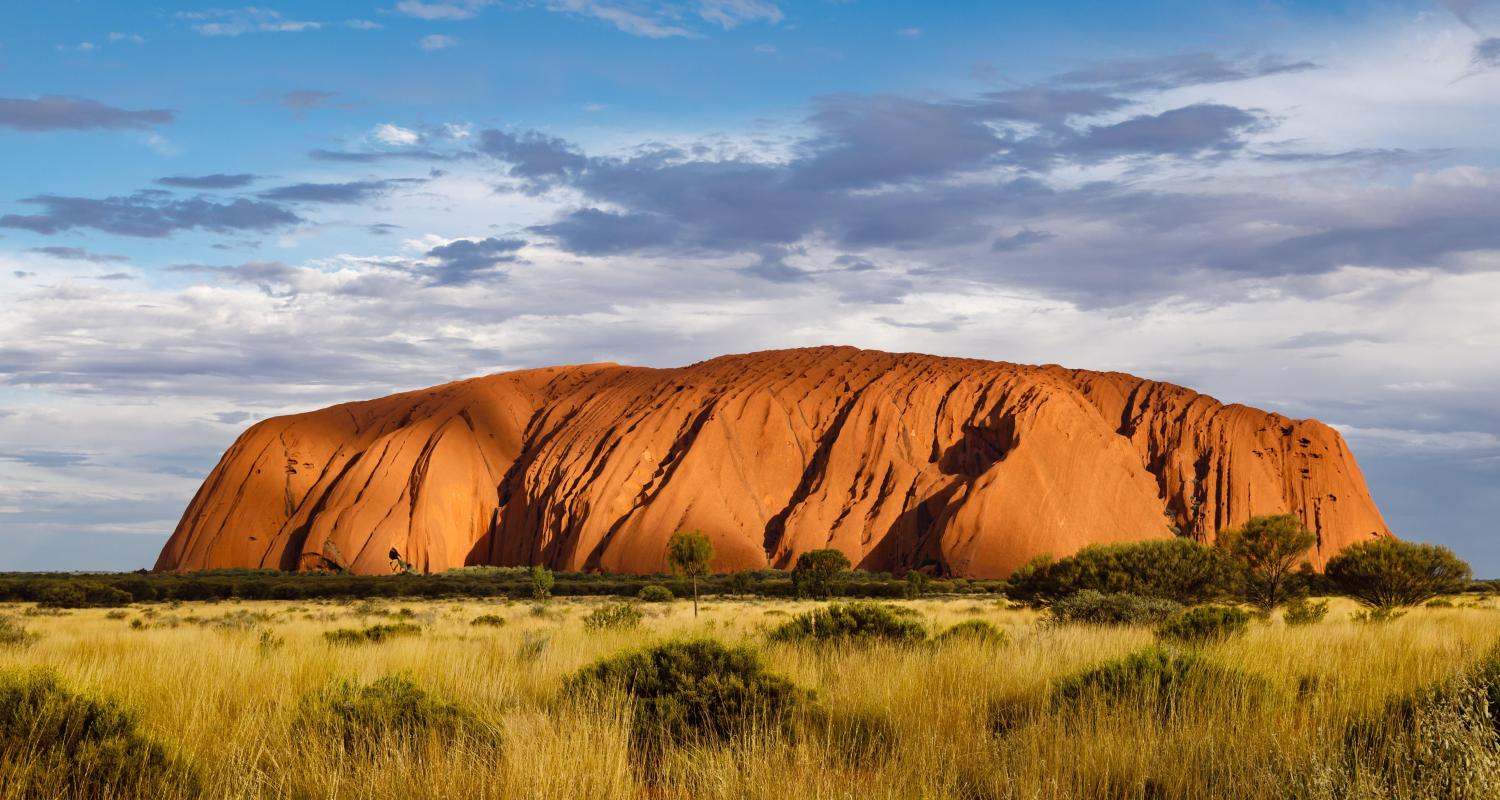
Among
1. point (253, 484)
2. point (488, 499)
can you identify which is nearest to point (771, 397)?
point (488, 499)

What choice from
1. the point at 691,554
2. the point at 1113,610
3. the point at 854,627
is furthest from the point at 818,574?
the point at 854,627

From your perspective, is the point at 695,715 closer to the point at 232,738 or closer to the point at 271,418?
the point at 232,738

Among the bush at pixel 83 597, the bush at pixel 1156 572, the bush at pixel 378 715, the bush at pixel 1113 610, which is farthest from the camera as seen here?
the bush at pixel 83 597

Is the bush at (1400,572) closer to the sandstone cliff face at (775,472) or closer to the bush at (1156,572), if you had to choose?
the bush at (1156,572)

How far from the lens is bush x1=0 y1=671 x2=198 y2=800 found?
235 inches

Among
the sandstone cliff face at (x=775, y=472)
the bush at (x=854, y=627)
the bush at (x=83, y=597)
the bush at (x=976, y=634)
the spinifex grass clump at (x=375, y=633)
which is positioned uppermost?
the sandstone cliff face at (x=775, y=472)

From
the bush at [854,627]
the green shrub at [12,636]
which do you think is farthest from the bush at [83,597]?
the bush at [854,627]

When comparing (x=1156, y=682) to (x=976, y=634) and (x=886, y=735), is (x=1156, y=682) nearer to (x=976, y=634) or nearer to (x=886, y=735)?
(x=886, y=735)

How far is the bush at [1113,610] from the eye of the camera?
19073 millimetres

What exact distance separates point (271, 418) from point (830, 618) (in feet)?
317

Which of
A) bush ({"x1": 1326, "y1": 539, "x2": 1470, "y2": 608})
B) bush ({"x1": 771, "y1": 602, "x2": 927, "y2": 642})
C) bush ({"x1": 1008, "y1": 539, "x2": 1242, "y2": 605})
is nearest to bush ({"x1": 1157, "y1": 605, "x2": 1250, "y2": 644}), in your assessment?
bush ({"x1": 771, "y1": 602, "x2": 927, "y2": 642})

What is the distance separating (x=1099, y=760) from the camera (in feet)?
21.0

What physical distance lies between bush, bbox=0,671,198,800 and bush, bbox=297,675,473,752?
100 centimetres

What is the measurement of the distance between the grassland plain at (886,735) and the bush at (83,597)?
46.9 m
